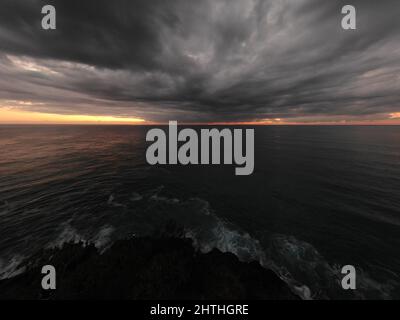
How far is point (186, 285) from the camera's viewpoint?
43.8 feet

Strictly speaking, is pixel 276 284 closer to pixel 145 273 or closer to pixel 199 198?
pixel 145 273

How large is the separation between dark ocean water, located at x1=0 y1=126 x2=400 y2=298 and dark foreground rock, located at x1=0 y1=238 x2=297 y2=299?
1634 mm

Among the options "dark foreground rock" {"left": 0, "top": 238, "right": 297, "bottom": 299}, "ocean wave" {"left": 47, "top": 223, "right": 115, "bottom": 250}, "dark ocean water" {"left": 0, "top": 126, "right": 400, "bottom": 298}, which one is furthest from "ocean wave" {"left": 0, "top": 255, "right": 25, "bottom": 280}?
"ocean wave" {"left": 47, "top": 223, "right": 115, "bottom": 250}

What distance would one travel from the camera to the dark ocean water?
16.3 m

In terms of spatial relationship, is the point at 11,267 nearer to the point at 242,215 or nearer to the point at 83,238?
the point at 83,238

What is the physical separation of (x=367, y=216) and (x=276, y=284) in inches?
874

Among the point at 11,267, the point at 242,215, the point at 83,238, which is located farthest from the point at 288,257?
the point at 11,267

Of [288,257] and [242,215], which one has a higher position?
[242,215]

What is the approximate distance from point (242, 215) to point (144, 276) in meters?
16.1

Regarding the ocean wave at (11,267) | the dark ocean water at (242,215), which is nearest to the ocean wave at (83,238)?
the dark ocean water at (242,215)

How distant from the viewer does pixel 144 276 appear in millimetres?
13938

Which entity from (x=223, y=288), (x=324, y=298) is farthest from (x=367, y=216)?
(x=223, y=288)

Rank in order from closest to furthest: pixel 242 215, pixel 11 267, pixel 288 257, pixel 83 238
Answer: pixel 11 267
pixel 288 257
pixel 83 238
pixel 242 215

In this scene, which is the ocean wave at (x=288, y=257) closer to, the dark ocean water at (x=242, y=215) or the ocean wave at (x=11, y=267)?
the dark ocean water at (x=242, y=215)
